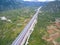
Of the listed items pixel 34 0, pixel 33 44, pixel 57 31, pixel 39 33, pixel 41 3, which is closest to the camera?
pixel 33 44

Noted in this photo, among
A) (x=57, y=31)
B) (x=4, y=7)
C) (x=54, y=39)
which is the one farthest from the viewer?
(x=4, y=7)

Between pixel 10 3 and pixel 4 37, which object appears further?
pixel 10 3

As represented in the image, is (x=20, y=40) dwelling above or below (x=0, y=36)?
above

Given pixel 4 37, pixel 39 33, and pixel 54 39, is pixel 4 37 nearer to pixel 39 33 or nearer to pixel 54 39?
pixel 39 33

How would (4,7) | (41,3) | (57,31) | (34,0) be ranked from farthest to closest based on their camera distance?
(34,0)
(41,3)
(4,7)
(57,31)

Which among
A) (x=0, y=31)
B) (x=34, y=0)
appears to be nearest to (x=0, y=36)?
(x=0, y=31)

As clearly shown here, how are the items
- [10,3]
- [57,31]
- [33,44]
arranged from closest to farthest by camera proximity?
[33,44]
[57,31]
[10,3]

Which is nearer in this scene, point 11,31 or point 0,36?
point 0,36

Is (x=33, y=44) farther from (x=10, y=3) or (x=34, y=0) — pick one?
(x=34, y=0)

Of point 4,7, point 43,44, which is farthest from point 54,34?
point 4,7
